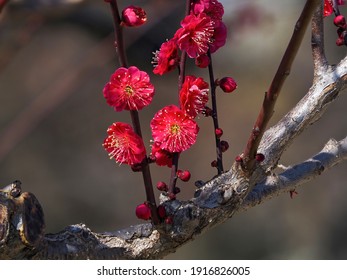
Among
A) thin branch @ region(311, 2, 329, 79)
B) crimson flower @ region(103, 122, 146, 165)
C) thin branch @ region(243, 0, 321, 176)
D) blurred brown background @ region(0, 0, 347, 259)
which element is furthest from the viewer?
blurred brown background @ region(0, 0, 347, 259)

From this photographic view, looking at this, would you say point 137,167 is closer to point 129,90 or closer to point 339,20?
point 129,90

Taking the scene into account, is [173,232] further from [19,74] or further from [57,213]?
[19,74]

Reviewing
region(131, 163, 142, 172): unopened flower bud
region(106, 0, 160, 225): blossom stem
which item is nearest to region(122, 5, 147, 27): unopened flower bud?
region(106, 0, 160, 225): blossom stem

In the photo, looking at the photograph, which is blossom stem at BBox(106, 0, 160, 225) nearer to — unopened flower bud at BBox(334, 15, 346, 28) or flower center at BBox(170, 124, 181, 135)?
flower center at BBox(170, 124, 181, 135)

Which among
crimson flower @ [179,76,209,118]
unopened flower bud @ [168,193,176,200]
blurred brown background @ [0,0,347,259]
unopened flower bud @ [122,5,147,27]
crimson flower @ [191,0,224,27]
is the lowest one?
unopened flower bud @ [168,193,176,200]

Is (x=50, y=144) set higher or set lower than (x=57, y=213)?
higher
